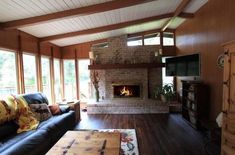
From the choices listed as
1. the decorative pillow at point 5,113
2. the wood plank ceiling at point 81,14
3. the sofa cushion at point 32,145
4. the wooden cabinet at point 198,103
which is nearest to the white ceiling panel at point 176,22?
the wood plank ceiling at point 81,14

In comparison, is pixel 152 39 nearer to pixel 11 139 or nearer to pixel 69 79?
pixel 69 79

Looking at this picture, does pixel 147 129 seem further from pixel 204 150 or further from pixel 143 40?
pixel 143 40

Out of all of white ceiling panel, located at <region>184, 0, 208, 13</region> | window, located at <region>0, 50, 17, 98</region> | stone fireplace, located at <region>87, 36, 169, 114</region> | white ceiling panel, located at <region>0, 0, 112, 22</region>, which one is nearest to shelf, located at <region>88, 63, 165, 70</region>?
stone fireplace, located at <region>87, 36, 169, 114</region>

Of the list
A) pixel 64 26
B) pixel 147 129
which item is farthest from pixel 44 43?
pixel 147 129

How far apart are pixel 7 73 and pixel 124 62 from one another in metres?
3.94

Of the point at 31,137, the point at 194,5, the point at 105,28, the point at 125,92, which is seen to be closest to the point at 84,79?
the point at 125,92

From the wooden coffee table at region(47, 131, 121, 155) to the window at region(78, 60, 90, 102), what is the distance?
14.3ft

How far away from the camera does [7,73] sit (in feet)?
12.6

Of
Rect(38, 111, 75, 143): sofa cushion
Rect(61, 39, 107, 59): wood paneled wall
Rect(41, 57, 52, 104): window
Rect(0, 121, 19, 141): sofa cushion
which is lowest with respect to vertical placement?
Rect(38, 111, 75, 143): sofa cushion

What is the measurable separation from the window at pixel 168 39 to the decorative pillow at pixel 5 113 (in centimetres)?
569

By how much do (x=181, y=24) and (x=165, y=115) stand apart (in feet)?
10.5

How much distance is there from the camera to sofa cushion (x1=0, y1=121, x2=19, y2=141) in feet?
8.60

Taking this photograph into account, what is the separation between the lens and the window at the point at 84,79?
22.9 feet

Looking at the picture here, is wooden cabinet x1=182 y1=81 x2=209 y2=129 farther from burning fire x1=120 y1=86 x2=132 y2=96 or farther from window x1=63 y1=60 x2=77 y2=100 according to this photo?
window x1=63 y1=60 x2=77 y2=100
